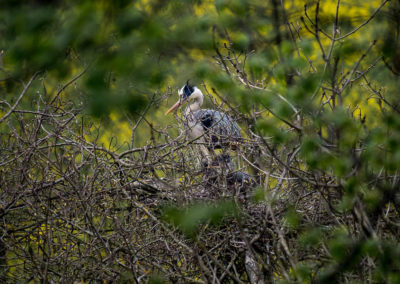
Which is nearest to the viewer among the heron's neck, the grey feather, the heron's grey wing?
the grey feather

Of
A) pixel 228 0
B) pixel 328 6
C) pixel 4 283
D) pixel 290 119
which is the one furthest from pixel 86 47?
pixel 328 6

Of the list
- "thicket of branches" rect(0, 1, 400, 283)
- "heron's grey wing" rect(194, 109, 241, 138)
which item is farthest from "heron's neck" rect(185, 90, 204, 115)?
"thicket of branches" rect(0, 1, 400, 283)

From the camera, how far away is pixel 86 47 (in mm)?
1549

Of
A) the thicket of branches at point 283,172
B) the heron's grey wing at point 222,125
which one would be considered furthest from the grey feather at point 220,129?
the thicket of branches at point 283,172

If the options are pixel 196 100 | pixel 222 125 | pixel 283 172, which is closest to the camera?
pixel 283 172

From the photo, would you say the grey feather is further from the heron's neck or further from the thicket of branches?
the heron's neck

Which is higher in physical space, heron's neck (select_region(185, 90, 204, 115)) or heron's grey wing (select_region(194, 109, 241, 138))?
heron's grey wing (select_region(194, 109, 241, 138))

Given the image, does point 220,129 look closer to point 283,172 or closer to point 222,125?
point 222,125

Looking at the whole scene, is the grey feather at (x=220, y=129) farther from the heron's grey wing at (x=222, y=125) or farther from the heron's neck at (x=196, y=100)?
the heron's neck at (x=196, y=100)

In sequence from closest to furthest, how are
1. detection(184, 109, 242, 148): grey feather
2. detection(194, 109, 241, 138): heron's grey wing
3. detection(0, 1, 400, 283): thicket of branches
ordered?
detection(0, 1, 400, 283): thicket of branches → detection(184, 109, 242, 148): grey feather → detection(194, 109, 241, 138): heron's grey wing

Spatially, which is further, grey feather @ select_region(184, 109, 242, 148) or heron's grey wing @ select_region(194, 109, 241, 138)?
heron's grey wing @ select_region(194, 109, 241, 138)

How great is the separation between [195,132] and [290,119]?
154 inches

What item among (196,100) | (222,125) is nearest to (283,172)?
(222,125)

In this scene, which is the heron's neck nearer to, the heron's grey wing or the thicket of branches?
the heron's grey wing
